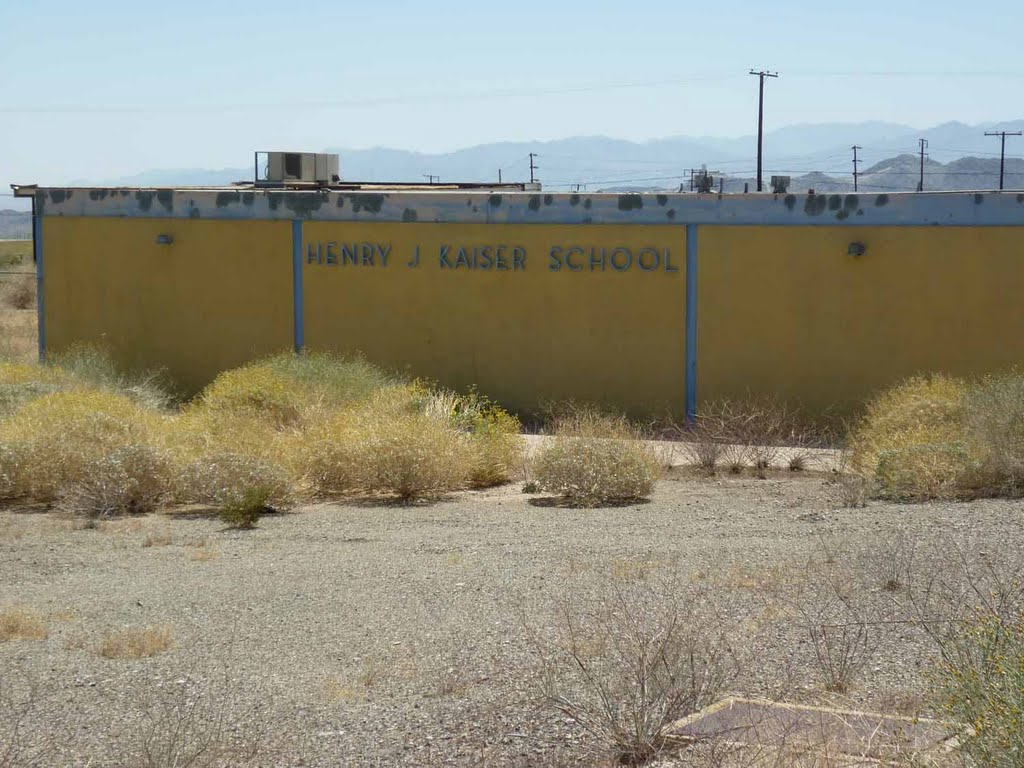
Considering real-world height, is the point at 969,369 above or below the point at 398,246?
below

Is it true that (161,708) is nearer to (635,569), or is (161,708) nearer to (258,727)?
(258,727)

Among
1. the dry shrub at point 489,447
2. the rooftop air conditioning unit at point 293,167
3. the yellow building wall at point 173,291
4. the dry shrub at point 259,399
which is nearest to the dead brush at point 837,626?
the dry shrub at point 489,447

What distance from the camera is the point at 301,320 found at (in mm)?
22000

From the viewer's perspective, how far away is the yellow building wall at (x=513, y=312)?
1958cm

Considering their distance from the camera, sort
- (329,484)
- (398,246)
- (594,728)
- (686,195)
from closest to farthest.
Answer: (594,728)
(329,484)
(686,195)
(398,246)

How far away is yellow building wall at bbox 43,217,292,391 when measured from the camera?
22.3m

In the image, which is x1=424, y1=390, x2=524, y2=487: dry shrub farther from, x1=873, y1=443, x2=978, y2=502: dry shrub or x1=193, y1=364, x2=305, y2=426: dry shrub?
x1=873, y1=443, x2=978, y2=502: dry shrub

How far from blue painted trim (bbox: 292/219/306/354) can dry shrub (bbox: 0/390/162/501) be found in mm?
7303

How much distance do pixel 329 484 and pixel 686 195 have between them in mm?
7699

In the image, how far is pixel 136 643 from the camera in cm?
776

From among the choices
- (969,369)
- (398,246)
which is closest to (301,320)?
(398,246)

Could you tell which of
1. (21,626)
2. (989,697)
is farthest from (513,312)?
(989,697)

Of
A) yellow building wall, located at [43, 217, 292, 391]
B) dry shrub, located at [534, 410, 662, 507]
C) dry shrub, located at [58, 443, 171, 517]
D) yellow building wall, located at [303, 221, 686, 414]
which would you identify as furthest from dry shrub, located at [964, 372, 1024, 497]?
yellow building wall, located at [43, 217, 292, 391]

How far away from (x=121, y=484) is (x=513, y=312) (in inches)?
342
